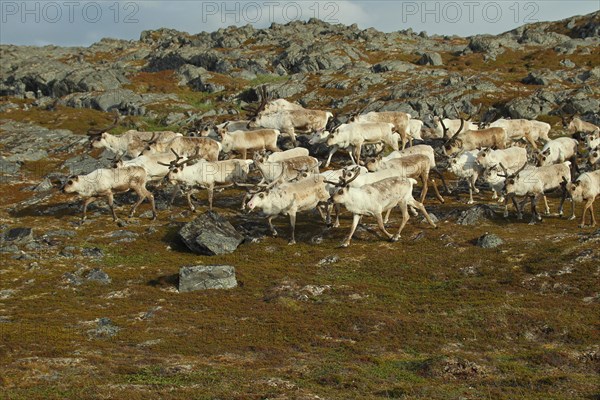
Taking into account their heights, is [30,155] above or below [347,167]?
above

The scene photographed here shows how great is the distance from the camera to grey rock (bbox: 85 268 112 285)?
22.6 m

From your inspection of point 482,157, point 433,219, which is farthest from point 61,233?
point 482,157

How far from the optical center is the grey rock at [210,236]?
25172mm

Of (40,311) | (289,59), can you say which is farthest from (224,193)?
(289,59)

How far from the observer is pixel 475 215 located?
27.0 m

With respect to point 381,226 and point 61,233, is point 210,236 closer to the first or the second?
point 381,226

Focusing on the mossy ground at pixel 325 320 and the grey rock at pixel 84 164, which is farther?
the grey rock at pixel 84 164

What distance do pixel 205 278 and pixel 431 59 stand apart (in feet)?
310

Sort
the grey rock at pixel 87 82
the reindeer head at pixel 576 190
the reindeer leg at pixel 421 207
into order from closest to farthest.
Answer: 1. the reindeer head at pixel 576 190
2. the reindeer leg at pixel 421 207
3. the grey rock at pixel 87 82

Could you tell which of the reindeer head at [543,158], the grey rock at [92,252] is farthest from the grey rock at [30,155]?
the reindeer head at [543,158]

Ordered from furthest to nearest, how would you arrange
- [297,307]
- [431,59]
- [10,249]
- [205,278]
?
[431,59], [10,249], [205,278], [297,307]

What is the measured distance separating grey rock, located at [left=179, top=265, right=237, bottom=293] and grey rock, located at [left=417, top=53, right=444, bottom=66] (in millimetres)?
92024

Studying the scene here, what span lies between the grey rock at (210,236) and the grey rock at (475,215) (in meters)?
10.7

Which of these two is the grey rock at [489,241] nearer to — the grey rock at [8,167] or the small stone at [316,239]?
the small stone at [316,239]
